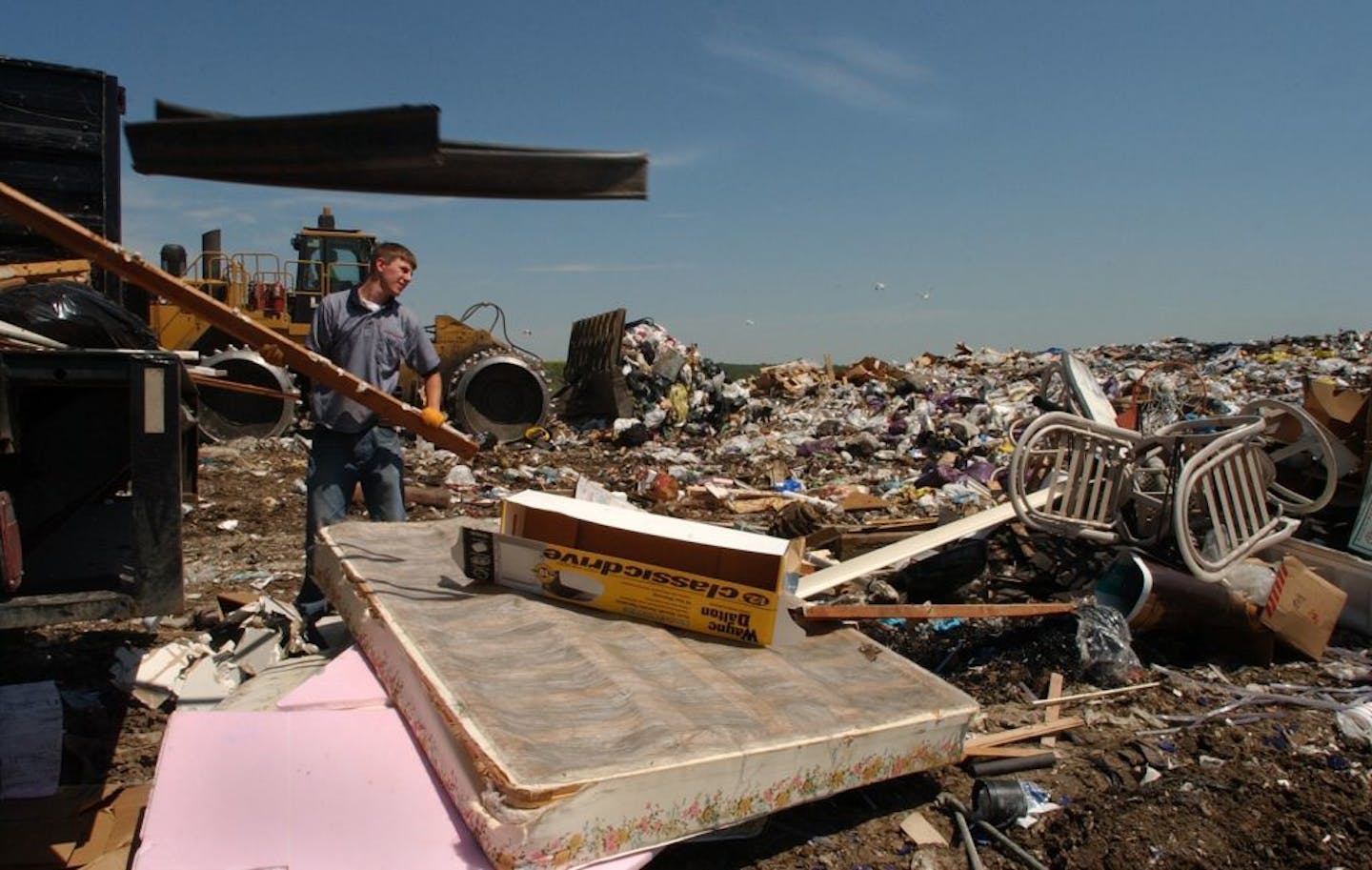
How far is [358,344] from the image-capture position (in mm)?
4000

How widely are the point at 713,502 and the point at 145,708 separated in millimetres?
5115

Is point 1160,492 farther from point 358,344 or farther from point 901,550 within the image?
point 358,344

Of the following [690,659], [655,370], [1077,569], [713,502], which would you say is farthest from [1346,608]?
[655,370]

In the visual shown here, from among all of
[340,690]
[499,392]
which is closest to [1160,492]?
[340,690]

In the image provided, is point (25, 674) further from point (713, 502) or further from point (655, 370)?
point (655, 370)

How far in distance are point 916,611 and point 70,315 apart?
9.31 ft

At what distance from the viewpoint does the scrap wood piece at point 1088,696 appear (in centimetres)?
362

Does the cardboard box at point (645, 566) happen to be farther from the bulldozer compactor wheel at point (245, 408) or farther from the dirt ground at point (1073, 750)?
the bulldozer compactor wheel at point (245, 408)

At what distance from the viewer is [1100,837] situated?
268 cm

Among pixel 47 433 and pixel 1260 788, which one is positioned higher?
pixel 47 433

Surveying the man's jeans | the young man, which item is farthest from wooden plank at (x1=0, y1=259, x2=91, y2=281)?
the man's jeans

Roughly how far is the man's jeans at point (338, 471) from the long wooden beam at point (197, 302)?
1071 millimetres

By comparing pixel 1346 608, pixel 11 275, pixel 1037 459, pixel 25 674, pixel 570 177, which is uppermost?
pixel 570 177

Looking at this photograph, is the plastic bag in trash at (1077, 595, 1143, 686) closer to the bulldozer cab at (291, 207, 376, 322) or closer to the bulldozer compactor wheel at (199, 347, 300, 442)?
the bulldozer compactor wheel at (199, 347, 300, 442)
